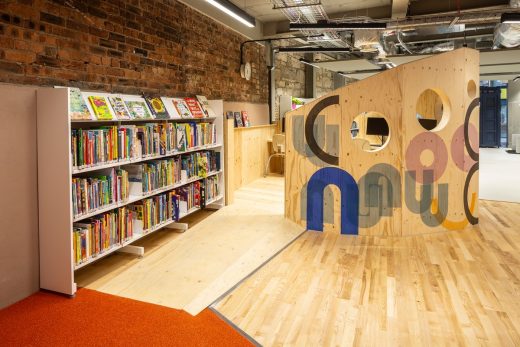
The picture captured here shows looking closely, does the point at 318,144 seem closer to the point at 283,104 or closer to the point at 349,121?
the point at 349,121

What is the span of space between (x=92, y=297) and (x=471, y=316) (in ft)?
9.52

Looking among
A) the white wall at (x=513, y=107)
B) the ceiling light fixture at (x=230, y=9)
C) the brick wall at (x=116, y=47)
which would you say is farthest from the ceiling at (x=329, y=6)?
the white wall at (x=513, y=107)

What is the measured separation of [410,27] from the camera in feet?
24.5

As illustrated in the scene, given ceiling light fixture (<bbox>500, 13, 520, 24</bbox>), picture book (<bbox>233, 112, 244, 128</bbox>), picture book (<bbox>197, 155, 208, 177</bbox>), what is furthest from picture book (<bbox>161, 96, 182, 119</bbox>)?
ceiling light fixture (<bbox>500, 13, 520, 24</bbox>)

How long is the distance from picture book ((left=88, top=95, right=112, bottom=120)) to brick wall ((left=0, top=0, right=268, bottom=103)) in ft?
1.11

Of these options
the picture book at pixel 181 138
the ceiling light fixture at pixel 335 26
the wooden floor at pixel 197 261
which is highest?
the ceiling light fixture at pixel 335 26

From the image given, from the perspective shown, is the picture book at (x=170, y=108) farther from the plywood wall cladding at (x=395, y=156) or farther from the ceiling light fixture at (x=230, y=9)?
the plywood wall cladding at (x=395, y=156)

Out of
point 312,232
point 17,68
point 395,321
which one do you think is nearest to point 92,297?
point 17,68

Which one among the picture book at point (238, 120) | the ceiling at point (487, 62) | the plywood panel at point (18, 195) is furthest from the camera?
the ceiling at point (487, 62)

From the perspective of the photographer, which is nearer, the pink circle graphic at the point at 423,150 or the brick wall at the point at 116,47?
the brick wall at the point at 116,47

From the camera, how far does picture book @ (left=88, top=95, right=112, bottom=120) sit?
12.7 ft

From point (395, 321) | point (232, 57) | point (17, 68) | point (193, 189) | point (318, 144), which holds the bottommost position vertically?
point (395, 321)

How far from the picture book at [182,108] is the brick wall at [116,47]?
296mm

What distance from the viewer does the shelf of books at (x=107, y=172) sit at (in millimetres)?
3420
